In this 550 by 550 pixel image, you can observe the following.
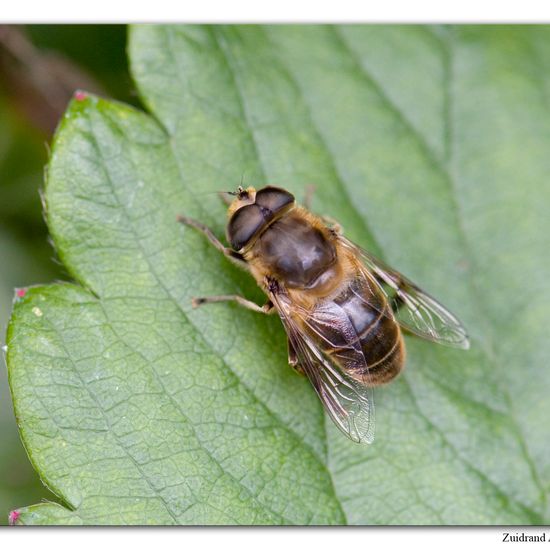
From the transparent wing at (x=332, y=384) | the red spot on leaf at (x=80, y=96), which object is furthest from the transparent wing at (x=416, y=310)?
the red spot on leaf at (x=80, y=96)

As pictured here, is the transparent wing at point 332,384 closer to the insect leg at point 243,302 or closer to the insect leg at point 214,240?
the insect leg at point 243,302

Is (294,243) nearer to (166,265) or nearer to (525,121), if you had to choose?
(166,265)

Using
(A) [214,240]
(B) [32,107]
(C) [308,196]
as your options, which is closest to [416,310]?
(C) [308,196]

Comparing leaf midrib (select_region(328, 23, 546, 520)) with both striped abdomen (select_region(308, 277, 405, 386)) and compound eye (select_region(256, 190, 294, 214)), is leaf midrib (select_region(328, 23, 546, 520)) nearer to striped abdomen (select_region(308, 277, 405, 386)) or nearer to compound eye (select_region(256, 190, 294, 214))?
striped abdomen (select_region(308, 277, 405, 386))

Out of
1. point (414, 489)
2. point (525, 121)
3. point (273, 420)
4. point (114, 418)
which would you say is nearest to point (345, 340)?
point (273, 420)

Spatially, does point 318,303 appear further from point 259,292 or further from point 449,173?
point 449,173

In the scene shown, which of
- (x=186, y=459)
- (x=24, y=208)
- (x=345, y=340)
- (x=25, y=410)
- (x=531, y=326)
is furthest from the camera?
(x=24, y=208)

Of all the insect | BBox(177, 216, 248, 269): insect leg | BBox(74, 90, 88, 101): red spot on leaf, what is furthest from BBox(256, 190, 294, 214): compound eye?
BBox(74, 90, 88, 101): red spot on leaf
